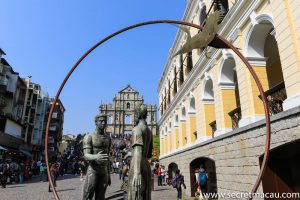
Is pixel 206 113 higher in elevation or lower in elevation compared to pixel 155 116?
lower

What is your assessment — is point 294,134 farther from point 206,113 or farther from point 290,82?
point 206,113

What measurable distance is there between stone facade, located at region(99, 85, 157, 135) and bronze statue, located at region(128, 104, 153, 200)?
86.2m

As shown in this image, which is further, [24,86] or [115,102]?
[115,102]

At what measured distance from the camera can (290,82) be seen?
791 cm

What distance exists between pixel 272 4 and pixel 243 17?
5.90 feet

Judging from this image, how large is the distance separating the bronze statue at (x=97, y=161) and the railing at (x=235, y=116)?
22.8 feet

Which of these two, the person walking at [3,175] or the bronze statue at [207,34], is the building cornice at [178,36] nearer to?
the bronze statue at [207,34]

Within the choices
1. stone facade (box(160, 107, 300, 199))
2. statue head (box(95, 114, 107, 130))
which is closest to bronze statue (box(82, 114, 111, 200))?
statue head (box(95, 114, 107, 130))

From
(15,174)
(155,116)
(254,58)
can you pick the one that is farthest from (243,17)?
Answer: (155,116)

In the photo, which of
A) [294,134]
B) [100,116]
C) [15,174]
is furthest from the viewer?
[15,174]

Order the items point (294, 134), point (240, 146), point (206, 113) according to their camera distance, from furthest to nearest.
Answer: point (206, 113) → point (240, 146) → point (294, 134)

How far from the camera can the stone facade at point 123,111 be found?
92750mm

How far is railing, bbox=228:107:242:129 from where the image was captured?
1127 centimetres

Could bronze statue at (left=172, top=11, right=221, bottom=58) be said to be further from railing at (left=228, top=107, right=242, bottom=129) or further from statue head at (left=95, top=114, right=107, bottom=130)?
railing at (left=228, top=107, right=242, bottom=129)
